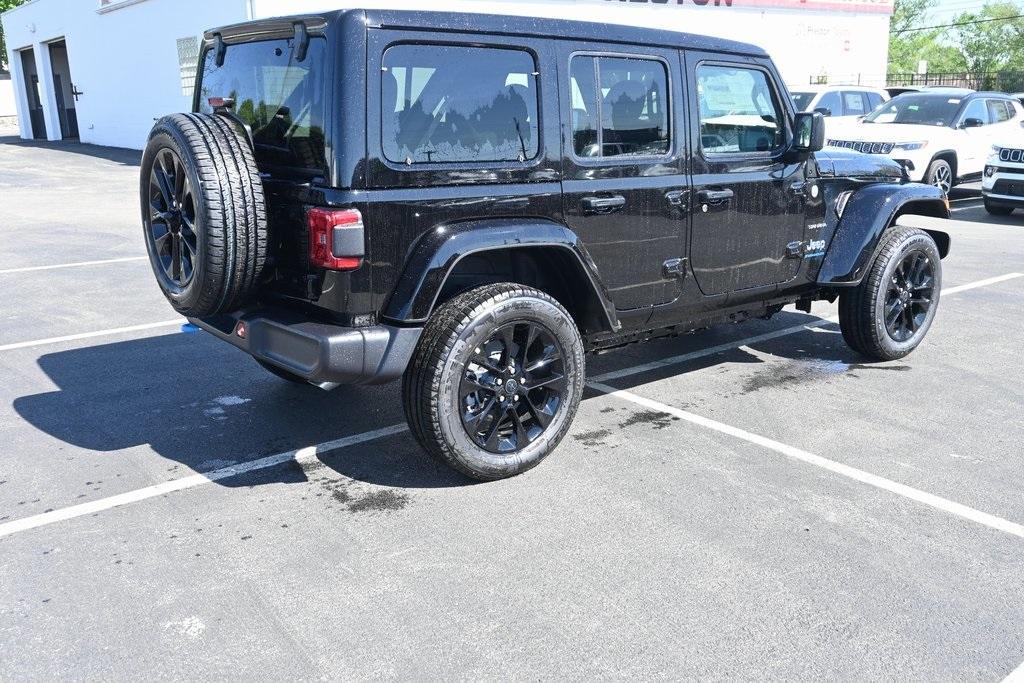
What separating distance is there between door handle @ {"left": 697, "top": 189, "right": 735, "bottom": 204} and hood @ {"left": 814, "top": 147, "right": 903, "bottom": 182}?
0.90 meters

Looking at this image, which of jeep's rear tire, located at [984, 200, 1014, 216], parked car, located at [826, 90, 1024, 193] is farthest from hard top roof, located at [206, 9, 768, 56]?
jeep's rear tire, located at [984, 200, 1014, 216]

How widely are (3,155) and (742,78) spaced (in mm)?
26528

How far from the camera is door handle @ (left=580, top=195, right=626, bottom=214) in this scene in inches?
169

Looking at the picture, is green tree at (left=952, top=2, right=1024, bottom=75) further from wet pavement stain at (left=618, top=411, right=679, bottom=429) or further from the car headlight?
wet pavement stain at (left=618, top=411, right=679, bottom=429)

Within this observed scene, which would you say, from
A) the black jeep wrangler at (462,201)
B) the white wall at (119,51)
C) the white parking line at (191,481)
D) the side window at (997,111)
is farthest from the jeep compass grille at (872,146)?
the white wall at (119,51)

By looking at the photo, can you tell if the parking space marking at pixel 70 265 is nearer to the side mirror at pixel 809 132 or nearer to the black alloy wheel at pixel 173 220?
the black alloy wheel at pixel 173 220

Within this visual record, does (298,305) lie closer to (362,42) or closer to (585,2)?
(362,42)

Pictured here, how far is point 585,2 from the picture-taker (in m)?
24.0

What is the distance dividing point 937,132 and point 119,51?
73.2 feet

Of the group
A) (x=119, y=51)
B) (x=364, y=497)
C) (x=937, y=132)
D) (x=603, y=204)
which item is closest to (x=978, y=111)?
(x=937, y=132)

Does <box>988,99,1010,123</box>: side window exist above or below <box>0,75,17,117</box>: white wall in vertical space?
above

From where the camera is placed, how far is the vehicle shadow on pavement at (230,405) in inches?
172

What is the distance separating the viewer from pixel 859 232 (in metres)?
5.62

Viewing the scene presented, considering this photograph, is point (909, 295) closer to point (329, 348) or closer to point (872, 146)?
point (329, 348)
